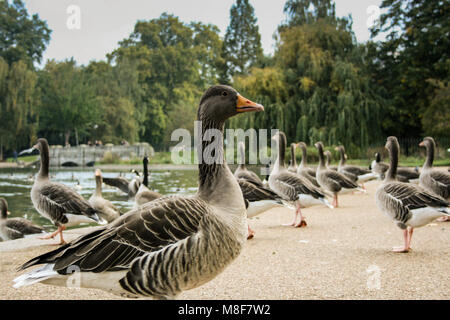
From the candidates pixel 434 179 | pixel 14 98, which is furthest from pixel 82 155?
pixel 434 179

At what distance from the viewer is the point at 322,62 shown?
23234mm

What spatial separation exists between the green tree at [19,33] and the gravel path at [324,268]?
4464 centimetres

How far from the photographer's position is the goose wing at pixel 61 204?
267 inches

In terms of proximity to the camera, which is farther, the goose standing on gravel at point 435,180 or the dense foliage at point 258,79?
the dense foliage at point 258,79

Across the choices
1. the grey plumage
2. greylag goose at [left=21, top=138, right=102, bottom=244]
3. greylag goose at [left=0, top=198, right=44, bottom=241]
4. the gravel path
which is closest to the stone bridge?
greylag goose at [left=0, top=198, right=44, bottom=241]

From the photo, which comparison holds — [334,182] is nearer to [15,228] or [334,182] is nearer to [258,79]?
[15,228]

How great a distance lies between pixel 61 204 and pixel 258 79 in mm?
17438

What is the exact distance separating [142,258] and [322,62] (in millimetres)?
22293

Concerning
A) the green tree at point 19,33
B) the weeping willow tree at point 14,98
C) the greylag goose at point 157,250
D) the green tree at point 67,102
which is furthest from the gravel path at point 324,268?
the green tree at point 19,33

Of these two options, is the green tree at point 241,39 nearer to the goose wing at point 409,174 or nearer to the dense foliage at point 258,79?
the dense foliage at point 258,79

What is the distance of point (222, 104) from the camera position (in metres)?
3.38

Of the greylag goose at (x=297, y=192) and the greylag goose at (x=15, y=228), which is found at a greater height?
the greylag goose at (x=297, y=192)

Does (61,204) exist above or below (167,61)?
below
